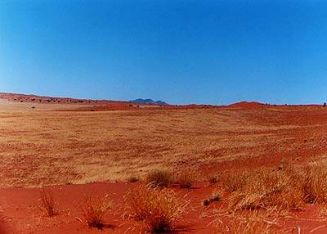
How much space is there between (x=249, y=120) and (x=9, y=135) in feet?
69.1

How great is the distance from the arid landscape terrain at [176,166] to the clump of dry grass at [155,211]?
144 millimetres

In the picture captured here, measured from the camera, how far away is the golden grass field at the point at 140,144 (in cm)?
2164

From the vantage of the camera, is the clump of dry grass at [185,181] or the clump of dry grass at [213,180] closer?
the clump of dry grass at [185,181]

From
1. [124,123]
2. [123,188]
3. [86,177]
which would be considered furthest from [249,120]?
[123,188]


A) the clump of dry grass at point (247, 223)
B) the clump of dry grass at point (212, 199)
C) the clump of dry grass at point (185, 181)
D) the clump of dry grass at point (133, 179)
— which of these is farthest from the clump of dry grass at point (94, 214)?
the clump of dry grass at point (133, 179)

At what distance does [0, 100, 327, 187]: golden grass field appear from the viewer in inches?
852

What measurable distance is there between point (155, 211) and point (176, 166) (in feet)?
45.9

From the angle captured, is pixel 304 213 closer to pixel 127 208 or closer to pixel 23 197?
pixel 127 208

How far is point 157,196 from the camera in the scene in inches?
348

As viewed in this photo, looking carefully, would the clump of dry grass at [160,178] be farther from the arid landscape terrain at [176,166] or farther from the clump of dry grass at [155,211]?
the clump of dry grass at [155,211]

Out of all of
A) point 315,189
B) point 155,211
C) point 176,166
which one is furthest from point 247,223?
point 176,166

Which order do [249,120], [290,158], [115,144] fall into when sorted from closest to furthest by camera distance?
[290,158] < [115,144] < [249,120]

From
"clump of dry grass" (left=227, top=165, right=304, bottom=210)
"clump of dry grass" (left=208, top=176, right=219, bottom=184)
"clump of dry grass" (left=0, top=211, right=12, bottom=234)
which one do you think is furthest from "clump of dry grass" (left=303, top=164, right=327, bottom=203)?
"clump of dry grass" (left=0, top=211, right=12, bottom=234)

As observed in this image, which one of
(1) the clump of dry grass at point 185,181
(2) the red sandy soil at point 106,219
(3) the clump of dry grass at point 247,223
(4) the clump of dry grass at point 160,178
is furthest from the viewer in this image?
(4) the clump of dry grass at point 160,178
